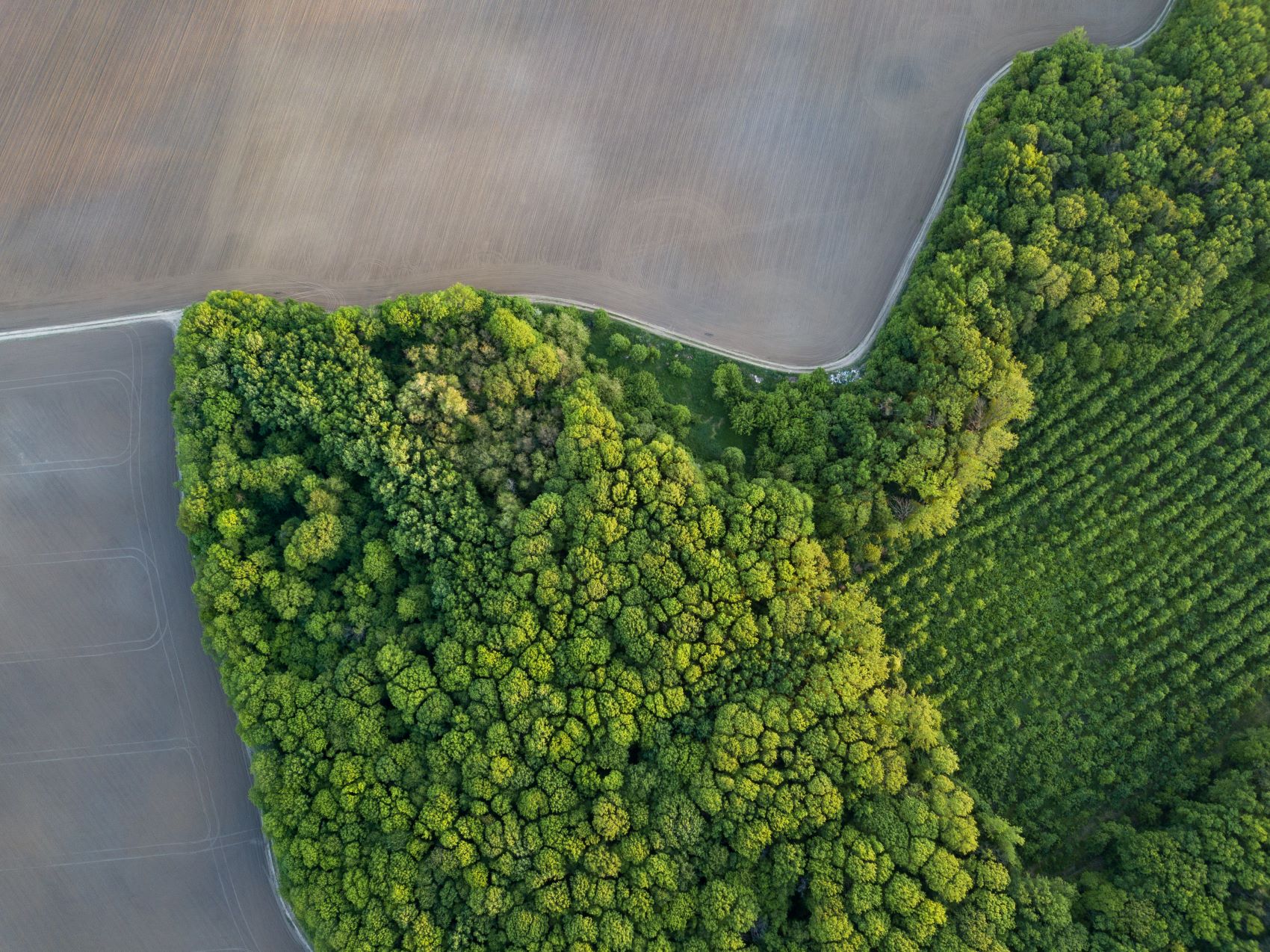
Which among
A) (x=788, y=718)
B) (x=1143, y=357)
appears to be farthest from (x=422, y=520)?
(x=1143, y=357)

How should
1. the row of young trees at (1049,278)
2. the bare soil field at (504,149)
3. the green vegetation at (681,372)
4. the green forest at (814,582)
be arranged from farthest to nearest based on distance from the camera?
the bare soil field at (504,149) → the green vegetation at (681,372) → the row of young trees at (1049,278) → the green forest at (814,582)

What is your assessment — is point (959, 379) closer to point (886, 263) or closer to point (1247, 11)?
point (886, 263)

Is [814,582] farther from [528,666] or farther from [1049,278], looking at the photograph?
[1049,278]

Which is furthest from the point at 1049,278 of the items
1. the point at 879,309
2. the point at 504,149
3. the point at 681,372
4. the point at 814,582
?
the point at 504,149

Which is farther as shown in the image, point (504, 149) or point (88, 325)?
point (504, 149)

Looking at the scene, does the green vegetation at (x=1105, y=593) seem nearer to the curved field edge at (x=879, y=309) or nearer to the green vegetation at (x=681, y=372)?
the curved field edge at (x=879, y=309)

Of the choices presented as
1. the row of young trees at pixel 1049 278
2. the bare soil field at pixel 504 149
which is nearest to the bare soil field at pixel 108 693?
the bare soil field at pixel 504 149

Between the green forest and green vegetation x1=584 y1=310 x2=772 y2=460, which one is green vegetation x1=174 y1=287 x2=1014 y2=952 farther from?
green vegetation x1=584 y1=310 x2=772 y2=460
